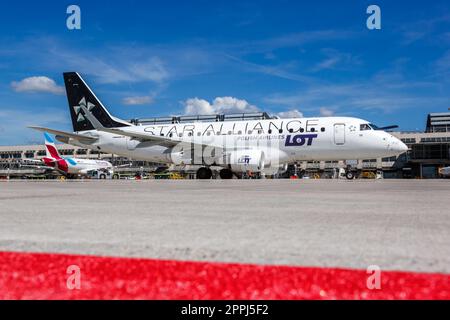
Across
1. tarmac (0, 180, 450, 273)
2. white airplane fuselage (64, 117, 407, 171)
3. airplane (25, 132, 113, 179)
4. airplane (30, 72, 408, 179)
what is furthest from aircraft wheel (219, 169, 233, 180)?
airplane (25, 132, 113, 179)

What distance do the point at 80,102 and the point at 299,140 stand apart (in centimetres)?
1658

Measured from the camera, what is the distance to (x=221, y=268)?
7.32 ft

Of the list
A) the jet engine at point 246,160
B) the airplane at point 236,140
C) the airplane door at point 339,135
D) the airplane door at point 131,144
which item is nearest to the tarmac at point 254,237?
the jet engine at point 246,160

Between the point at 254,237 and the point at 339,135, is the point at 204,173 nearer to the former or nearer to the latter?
the point at 339,135

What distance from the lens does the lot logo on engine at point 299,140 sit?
23.4 metres

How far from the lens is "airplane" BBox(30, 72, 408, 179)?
23203mm

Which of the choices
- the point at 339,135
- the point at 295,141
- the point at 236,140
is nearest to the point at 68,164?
→ the point at 236,140

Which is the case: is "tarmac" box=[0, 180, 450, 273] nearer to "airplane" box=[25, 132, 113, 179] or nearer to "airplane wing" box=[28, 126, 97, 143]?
"airplane wing" box=[28, 126, 97, 143]

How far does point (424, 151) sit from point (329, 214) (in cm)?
7246

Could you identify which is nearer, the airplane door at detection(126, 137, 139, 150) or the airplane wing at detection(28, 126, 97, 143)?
the airplane wing at detection(28, 126, 97, 143)

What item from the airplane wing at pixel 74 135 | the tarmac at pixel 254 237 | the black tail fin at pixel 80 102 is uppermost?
the black tail fin at pixel 80 102

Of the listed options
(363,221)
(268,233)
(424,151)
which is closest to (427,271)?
(268,233)

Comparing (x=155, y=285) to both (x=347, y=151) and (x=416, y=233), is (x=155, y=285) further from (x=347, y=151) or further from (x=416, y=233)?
(x=347, y=151)

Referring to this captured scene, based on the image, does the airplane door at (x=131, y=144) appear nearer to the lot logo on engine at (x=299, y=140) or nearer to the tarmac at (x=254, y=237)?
the lot logo on engine at (x=299, y=140)
